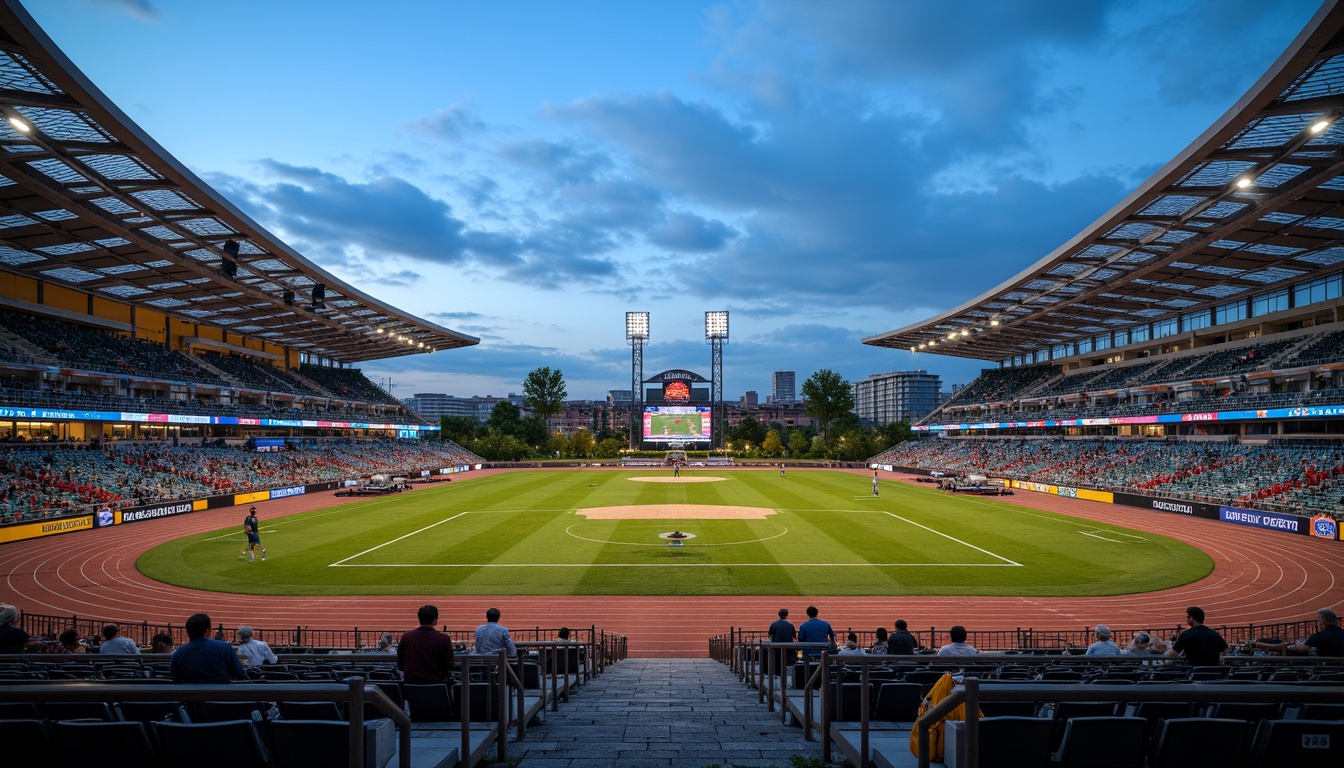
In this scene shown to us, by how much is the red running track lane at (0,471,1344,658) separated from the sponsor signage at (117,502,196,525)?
1001cm

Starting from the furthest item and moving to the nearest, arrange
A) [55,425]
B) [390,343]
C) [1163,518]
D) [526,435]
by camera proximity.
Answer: [526,435] < [390,343] < [55,425] < [1163,518]

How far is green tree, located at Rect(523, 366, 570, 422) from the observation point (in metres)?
125

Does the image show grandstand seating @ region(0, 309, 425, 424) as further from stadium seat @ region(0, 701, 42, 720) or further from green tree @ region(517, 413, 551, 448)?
stadium seat @ region(0, 701, 42, 720)

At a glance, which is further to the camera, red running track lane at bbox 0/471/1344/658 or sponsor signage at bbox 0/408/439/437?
sponsor signage at bbox 0/408/439/437

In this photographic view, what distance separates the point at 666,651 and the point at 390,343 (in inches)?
3050

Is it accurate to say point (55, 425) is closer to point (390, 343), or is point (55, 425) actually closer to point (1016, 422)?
point (390, 343)

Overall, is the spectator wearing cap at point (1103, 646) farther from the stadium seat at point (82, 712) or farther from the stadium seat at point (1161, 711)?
the stadium seat at point (82, 712)

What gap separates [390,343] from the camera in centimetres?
8606

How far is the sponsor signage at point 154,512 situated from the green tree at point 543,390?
81.9m

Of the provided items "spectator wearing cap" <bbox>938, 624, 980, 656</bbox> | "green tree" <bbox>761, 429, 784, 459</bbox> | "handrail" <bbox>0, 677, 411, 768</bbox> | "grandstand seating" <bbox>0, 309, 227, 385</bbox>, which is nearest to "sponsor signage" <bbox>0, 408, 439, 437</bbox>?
"grandstand seating" <bbox>0, 309, 227, 385</bbox>

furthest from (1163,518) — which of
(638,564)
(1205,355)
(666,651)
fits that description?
(666,651)

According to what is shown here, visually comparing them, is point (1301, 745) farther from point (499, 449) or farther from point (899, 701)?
point (499, 449)

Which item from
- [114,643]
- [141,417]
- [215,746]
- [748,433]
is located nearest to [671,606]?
[114,643]

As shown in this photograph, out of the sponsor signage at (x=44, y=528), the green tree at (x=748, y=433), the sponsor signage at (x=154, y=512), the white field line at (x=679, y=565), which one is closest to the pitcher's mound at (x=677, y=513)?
the white field line at (x=679, y=565)
